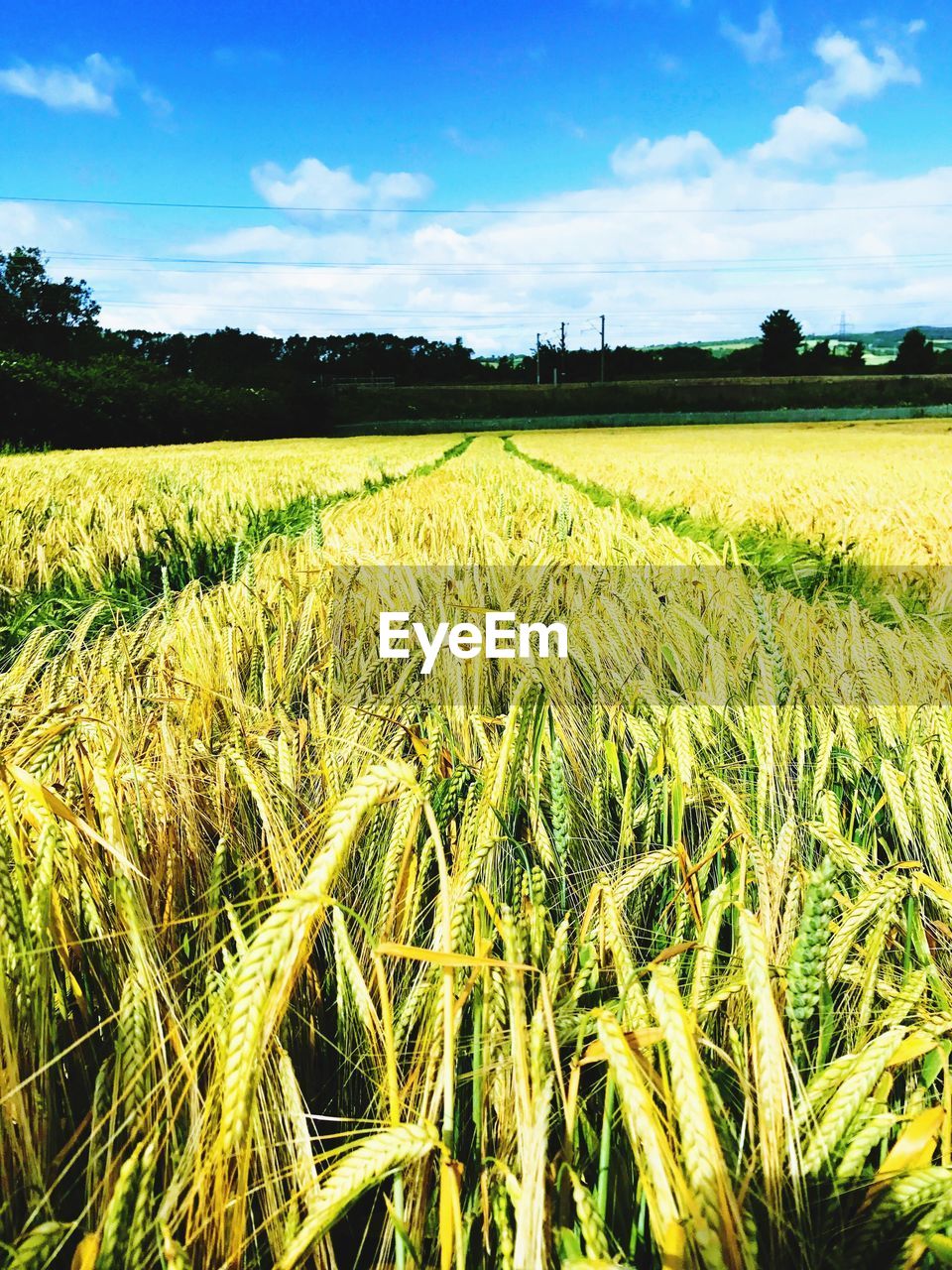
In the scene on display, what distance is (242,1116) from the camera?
0.46 m

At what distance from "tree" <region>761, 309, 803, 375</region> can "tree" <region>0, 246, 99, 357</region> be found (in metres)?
55.9

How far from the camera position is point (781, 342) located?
2798 inches

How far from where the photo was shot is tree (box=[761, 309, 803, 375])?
7081cm

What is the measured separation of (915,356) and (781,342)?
11.0 meters

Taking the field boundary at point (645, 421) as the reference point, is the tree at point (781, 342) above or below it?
above

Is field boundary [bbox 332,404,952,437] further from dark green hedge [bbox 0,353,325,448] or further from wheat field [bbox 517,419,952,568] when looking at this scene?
wheat field [bbox 517,419,952,568]

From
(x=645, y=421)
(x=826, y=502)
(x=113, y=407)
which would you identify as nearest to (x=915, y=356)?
(x=645, y=421)

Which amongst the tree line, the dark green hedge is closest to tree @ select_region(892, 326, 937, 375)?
the tree line

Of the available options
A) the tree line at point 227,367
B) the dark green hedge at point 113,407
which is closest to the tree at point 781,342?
the tree line at point 227,367

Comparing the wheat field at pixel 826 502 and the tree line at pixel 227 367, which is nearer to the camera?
the wheat field at pixel 826 502

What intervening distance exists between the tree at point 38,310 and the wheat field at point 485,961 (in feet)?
172

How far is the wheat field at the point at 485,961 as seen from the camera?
542 millimetres

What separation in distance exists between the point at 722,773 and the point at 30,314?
60591 millimetres

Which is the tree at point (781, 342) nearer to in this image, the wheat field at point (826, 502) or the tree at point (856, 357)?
the tree at point (856, 357)
